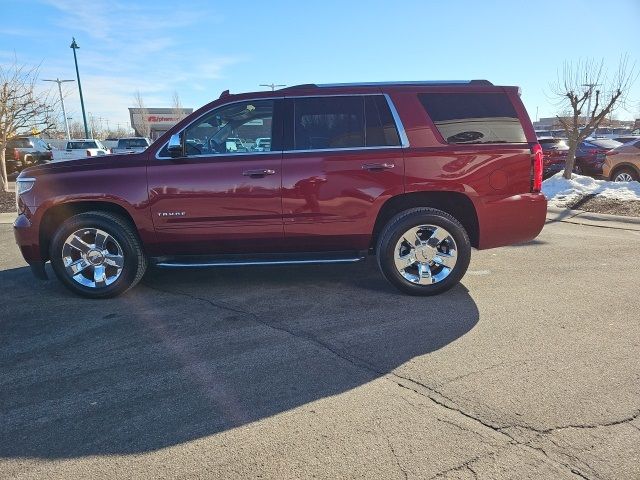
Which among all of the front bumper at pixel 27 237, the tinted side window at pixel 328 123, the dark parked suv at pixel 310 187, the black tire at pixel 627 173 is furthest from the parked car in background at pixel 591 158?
the front bumper at pixel 27 237

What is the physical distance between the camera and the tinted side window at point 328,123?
15.2 ft

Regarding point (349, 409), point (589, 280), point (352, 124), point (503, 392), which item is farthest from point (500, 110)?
point (349, 409)

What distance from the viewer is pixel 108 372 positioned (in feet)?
10.9

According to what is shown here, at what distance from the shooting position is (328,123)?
4.68 m

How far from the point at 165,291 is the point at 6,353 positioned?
64.1 inches

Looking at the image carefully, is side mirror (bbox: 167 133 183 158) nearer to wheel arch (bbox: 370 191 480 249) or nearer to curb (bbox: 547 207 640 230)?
wheel arch (bbox: 370 191 480 249)

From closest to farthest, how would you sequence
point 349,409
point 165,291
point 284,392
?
1. point 349,409
2. point 284,392
3. point 165,291

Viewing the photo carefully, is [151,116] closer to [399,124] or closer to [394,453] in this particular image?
[399,124]

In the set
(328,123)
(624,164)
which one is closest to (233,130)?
(328,123)

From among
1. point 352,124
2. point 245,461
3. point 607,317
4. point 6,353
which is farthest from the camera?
point 352,124

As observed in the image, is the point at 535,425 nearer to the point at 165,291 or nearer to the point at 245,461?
the point at 245,461

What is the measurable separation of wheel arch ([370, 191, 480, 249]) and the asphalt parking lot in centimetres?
63

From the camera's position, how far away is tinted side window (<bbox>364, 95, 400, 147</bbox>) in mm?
4625

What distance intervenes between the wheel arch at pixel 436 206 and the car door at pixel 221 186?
3.45 feet
